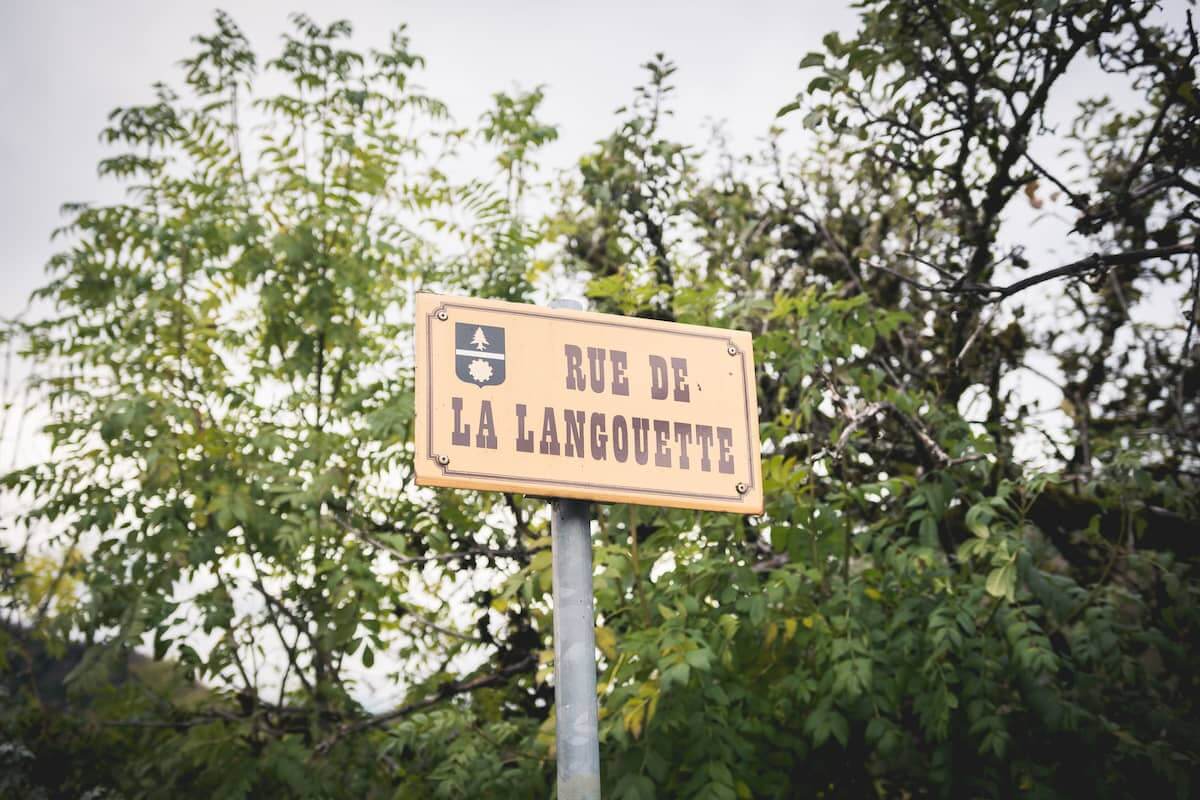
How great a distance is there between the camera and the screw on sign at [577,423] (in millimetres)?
1722

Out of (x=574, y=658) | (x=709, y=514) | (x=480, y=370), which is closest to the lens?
(x=574, y=658)

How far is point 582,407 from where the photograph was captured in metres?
1.85

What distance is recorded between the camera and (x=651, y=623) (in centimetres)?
386

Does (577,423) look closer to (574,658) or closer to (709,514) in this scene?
(574,658)

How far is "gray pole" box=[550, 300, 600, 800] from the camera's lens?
163cm

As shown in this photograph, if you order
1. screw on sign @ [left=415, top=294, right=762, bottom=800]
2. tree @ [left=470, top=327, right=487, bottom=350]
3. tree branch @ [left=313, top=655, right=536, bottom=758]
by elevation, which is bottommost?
tree branch @ [left=313, top=655, right=536, bottom=758]

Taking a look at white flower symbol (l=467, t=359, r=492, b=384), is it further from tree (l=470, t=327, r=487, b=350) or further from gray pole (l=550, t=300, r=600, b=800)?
gray pole (l=550, t=300, r=600, b=800)

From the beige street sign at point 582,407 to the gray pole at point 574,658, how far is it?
73mm

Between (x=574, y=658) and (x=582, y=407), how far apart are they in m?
0.44

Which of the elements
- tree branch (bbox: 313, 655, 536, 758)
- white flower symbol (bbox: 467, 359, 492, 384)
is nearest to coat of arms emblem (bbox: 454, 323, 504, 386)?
white flower symbol (bbox: 467, 359, 492, 384)

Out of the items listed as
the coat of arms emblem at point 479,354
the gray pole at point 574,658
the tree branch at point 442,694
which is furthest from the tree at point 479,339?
the tree branch at point 442,694

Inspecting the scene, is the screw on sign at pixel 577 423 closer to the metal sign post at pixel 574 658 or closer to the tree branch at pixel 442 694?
the metal sign post at pixel 574 658

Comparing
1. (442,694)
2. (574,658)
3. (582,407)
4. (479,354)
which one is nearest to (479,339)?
(479,354)

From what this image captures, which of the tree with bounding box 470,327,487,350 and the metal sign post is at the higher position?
the tree with bounding box 470,327,487,350
